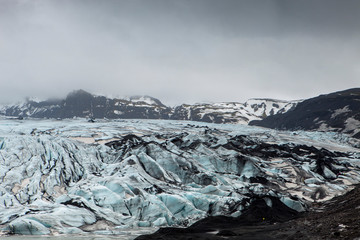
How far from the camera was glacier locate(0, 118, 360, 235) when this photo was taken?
28812mm

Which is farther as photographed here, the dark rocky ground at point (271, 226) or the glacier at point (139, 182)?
the glacier at point (139, 182)

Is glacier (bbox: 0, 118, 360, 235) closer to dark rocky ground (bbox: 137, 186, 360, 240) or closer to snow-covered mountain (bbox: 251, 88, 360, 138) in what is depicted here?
dark rocky ground (bbox: 137, 186, 360, 240)

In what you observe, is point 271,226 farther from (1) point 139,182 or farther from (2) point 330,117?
(2) point 330,117

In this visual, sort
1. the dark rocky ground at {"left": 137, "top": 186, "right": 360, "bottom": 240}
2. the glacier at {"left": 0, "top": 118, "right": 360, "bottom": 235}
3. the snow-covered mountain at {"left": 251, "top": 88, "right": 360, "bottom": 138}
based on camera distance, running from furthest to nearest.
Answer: the snow-covered mountain at {"left": 251, "top": 88, "right": 360, "bottom": 138} → the glacier at {"left": 0, "top": 118, "right": 360, "bottom": 235} → the dark rocky ground at {"left": 137, "top": 186, "right": 360, "bottom": 240}

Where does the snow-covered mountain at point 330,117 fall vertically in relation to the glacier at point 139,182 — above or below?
above

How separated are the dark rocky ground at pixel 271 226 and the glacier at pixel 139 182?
1.91 meters

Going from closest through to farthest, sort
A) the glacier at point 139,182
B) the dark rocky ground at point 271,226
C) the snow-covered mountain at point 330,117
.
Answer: the dark rocky ground at point 271,226, the glacier at point 139,182, the snow-covered mountain at point 330,117

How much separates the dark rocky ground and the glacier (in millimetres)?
1915

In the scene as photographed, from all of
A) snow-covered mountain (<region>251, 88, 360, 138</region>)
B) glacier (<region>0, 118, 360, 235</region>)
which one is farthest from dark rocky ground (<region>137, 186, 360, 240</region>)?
snow-covered mountain (<region>251, 88, 360, 138</region>)

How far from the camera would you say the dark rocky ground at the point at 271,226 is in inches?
803

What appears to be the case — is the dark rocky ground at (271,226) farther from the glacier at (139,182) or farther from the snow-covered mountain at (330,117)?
the snow-covered mountain at (330,117)

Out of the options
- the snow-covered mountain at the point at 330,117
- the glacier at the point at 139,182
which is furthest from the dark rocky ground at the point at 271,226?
the snow-covered mountain at the point at 330,117

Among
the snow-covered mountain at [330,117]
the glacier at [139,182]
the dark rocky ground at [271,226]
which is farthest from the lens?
the snow-covered mountain at [330,117]

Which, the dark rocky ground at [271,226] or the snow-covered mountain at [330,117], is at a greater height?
the snow-covered mountain at [330,117]
